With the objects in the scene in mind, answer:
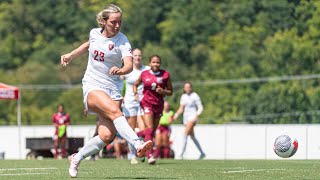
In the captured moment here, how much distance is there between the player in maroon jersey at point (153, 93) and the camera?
17.5 meters

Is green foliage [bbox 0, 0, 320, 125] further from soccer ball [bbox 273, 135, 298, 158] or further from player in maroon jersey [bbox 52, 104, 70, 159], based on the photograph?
soccer ball [bbox 273, 135, 298, 158]

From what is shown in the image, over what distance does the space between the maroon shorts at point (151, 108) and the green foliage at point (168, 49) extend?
38953mm

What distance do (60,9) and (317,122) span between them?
7382cm

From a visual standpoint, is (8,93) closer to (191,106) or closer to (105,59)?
(191,106)

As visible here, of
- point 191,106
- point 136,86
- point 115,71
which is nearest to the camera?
point 115,71

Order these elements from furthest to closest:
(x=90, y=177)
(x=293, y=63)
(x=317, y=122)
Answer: (x=293, y=63) → (x=317, y=122) → (x=90, y=177)

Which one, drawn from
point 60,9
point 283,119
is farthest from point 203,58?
point 283,119

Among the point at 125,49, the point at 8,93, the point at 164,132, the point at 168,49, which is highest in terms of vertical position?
the point at 168,49

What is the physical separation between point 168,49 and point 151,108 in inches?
3234

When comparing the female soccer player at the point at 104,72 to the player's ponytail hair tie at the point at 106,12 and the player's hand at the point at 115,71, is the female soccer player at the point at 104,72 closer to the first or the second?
the player's ponytail hair tie at the point at 106,12

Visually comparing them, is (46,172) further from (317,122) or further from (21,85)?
(21,85)

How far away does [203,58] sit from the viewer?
324ft

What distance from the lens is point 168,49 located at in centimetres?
9962

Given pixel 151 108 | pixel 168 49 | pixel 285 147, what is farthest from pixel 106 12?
pixel 168 49
